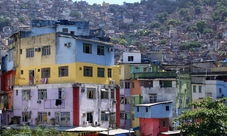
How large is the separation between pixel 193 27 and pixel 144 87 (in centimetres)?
13663

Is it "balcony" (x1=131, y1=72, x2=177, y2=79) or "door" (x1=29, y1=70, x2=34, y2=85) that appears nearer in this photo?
"door" (x1=29, y1=70, x2=34, y2=85)

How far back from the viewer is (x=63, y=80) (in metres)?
37.3

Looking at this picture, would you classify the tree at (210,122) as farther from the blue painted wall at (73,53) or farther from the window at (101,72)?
the blue painted wall at (73,53)

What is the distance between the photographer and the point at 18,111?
40094 millimetres

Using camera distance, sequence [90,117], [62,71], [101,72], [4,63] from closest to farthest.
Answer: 1. [90,117]
2. [62,71]
3. [101,72]
4. [4,63]

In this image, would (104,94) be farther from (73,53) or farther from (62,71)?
(73,53)

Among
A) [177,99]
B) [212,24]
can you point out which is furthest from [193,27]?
[177,99]

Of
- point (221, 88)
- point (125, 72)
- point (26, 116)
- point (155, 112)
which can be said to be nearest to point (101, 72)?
point (155, 112)

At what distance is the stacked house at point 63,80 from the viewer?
121 ft

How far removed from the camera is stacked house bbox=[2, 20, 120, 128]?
36750 millimetres

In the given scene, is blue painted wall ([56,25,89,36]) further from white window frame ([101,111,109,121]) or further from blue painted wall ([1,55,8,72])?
white window frame ([101,111,109,121])

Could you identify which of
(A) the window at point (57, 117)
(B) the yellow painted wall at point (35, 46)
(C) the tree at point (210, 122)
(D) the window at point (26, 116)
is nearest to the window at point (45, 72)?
(B) the yellow painted wall at point (35, 46)

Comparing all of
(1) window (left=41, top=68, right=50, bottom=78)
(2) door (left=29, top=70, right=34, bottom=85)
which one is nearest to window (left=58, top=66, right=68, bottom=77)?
(1) window (left=41, top=68, right=50, bottom=78)

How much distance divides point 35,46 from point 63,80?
15.2 ft
